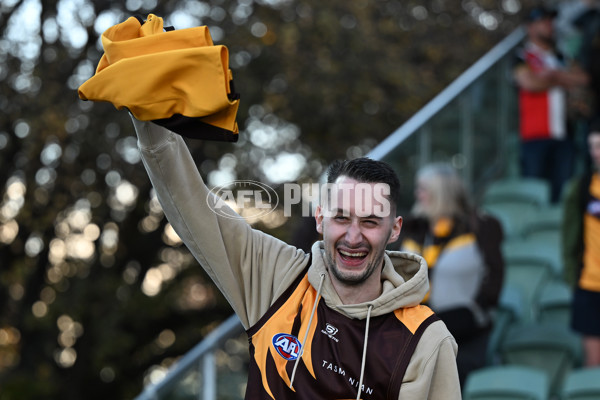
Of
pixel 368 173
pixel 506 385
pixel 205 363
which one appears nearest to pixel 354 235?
pixel 368 173

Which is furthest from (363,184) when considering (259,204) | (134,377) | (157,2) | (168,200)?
(134,377)

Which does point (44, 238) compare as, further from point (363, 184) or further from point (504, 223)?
point (363, 184)

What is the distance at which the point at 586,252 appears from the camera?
5918 millimetres

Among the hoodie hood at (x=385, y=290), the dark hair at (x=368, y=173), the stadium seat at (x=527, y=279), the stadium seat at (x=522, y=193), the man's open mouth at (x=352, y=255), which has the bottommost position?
the stadium seat at (x=527, y=279)

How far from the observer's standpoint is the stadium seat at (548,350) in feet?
19.8

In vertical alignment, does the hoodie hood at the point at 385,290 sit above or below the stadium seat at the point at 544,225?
above

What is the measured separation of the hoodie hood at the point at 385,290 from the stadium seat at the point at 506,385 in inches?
106

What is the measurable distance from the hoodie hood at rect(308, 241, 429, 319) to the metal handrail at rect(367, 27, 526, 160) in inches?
142

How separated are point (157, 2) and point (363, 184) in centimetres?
744

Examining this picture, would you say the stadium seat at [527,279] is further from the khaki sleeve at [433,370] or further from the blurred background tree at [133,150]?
the khaki sleeve at [433,370]

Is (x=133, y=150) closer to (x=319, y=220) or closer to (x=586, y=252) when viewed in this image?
(x=586, y=252)

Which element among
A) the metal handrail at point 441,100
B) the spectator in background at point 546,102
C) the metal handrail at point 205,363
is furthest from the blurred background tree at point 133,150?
the metal handrail at point 205,363

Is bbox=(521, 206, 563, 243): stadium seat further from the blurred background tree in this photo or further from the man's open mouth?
the man's open mouth

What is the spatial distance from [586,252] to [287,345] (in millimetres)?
3545
